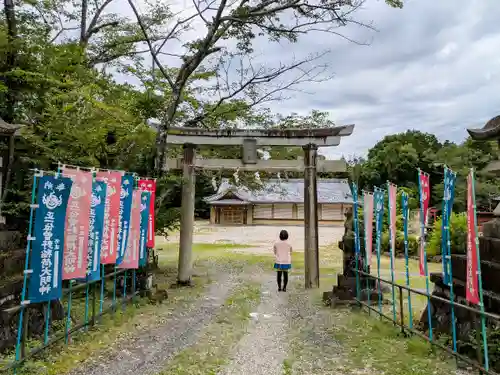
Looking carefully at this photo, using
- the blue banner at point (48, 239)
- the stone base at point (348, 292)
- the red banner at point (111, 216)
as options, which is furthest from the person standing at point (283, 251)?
the blue banner at point (48, 239)

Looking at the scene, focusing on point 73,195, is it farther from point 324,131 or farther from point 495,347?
point 324,131

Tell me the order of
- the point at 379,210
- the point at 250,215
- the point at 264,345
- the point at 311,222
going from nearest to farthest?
the point at 264,345 → the point at 379,210 → the point at 311,222 → the point at 250,215

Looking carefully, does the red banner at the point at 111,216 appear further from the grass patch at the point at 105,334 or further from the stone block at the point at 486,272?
the stone block at the point at 486,272

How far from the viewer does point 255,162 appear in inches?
455

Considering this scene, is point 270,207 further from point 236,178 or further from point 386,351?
point 386,351

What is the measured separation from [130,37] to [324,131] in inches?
316

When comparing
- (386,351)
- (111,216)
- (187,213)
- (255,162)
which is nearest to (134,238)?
(111,216)

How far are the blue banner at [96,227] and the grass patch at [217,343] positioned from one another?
6.16ft

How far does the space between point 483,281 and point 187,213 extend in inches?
300

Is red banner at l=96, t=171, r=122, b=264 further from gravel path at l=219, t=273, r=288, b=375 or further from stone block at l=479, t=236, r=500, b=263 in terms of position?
stone block at l=479, t=236, r=500, b=263

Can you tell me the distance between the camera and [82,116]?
892 centimetres

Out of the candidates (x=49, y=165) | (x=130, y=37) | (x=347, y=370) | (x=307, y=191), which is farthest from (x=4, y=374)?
(x=130, y=37)

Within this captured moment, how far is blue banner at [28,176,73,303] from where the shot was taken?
4.80 m

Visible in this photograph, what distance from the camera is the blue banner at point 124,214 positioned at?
7254mm
